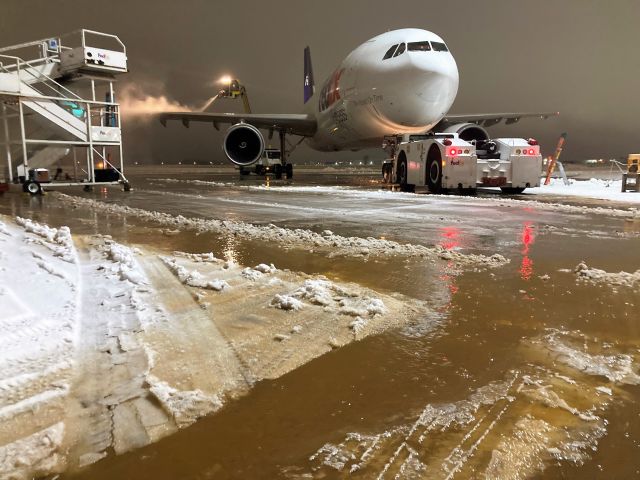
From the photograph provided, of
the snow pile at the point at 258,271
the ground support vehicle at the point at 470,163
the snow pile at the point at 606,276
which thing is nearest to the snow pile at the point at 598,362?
the snow pile at the point at 606,276

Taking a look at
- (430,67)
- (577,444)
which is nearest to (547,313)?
(577,444)

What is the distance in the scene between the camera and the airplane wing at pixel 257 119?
72.0 feet

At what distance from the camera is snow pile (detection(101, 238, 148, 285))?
140 inches

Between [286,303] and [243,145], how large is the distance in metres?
18.2

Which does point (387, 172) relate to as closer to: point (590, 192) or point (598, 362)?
point (590, 192)

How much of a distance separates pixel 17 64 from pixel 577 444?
50.2 ft

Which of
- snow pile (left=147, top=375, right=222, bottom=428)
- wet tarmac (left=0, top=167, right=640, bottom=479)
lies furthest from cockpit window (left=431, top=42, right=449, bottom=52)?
snow pile (left=147, top=375, right=222, bottom=428)

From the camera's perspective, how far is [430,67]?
44.5 ft

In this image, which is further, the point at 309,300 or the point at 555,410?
the point at 309,300

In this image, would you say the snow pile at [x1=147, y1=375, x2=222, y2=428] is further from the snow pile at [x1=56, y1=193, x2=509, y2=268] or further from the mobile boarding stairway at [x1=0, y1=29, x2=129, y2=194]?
the mobile boarding stairway at [x1=0, y1=29, x2=129, y2=194]

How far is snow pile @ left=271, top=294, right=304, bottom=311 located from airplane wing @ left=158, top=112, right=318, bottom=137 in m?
19.7

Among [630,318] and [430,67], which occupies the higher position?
[430,67]

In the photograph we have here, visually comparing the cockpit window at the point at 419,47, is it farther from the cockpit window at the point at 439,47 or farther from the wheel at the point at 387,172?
the wheel at the point at 387,172

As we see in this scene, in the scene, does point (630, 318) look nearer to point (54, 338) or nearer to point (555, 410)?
point (555, 410)
